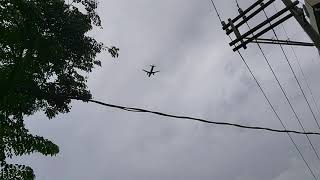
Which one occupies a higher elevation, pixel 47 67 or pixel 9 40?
pixel 47 67

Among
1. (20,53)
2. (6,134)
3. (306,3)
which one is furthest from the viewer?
(306,3)

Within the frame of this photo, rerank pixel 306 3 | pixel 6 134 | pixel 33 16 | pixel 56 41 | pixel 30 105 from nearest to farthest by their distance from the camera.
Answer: pixel 6 134 → pixel 33 16 → pixel 306 3 → pixel 56 41 → pixel 30 105

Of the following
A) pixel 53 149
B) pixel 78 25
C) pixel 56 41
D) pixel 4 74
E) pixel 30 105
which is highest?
pixel 78 25

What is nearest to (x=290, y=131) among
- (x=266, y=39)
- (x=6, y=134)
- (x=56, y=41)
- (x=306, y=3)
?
(x=266, y=39)

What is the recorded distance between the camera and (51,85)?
16531 mm

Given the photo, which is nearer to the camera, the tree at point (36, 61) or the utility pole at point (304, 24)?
the tree at point (36, 61)

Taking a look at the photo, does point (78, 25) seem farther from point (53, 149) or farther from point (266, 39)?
point (53, 149)

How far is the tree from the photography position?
9328 mm

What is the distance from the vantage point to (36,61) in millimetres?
13961

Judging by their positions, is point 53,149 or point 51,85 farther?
point 51,85

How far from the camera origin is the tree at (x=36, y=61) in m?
9.33

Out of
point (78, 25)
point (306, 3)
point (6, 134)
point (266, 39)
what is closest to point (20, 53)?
point (6, 134)

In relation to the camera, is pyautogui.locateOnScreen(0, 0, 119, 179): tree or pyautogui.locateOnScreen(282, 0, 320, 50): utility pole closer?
pyautogui.locateOnScreen(0, 0, 119, 179): tree

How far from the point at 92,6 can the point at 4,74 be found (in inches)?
266
